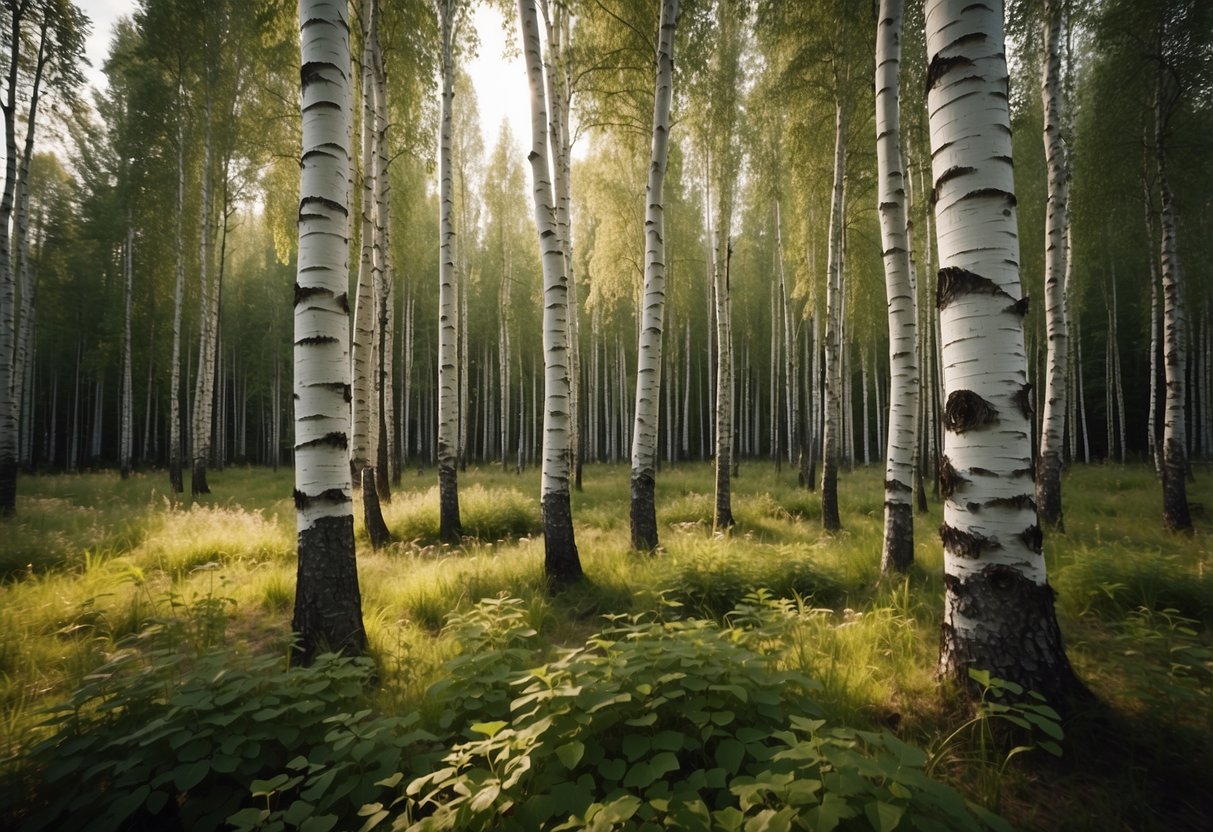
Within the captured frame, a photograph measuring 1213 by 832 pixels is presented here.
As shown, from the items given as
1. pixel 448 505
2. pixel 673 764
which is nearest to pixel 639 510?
pixel 448 505

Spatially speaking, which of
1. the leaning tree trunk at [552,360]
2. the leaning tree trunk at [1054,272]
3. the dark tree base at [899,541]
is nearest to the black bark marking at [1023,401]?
the dark tree base at [899,541]

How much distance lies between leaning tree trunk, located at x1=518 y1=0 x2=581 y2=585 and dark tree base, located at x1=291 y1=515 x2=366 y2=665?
6.85ft

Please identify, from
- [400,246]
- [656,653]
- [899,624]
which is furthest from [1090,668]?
[400,246]

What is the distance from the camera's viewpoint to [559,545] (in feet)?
16.0

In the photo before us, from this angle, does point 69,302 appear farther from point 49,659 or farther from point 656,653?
point 656,653

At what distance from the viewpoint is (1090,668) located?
272cm

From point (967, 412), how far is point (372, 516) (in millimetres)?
6787

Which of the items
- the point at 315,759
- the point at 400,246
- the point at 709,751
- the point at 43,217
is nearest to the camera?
the point at 315,759

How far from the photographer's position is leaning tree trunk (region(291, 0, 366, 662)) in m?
3.08

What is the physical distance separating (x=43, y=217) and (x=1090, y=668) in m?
30.3

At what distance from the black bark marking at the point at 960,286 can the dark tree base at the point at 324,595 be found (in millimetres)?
3792

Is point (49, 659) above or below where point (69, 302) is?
below

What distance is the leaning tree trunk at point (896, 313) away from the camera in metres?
4.75

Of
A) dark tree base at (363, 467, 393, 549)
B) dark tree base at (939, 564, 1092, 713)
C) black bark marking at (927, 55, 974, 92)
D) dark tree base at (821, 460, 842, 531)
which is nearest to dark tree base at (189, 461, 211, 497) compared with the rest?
dark tree base at (363, 467, 393, 549)
